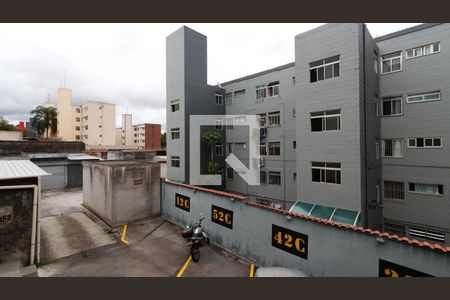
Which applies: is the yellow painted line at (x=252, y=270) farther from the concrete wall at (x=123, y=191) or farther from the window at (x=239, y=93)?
the window at (x=239, y=93)

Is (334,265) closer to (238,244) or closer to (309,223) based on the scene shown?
(309,223)

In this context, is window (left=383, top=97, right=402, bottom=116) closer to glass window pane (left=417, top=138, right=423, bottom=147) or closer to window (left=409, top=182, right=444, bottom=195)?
glass window pane (left=417, top=138, right=423, bottom=147)

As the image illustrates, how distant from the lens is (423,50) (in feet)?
43.5

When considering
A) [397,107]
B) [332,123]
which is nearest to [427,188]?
[397,107]

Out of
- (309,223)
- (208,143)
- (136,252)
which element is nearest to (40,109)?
(208,143)

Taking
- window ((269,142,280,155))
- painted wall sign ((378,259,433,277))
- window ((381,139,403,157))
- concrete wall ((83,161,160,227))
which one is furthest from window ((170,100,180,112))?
painted wall sign ((378,259,433,277))

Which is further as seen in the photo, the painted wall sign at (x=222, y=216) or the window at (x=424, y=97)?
the window at (x=424, y=97)

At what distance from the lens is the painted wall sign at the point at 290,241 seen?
7.49 meters

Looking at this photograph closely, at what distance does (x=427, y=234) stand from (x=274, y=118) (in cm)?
1346

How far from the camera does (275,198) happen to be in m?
20.0

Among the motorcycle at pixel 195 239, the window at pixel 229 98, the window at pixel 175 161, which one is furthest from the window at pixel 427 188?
the window at pixel 175 161

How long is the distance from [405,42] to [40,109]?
57.2 m

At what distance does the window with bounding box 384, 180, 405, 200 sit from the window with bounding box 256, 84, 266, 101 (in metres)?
12.5

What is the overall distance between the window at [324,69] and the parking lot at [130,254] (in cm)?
1096
